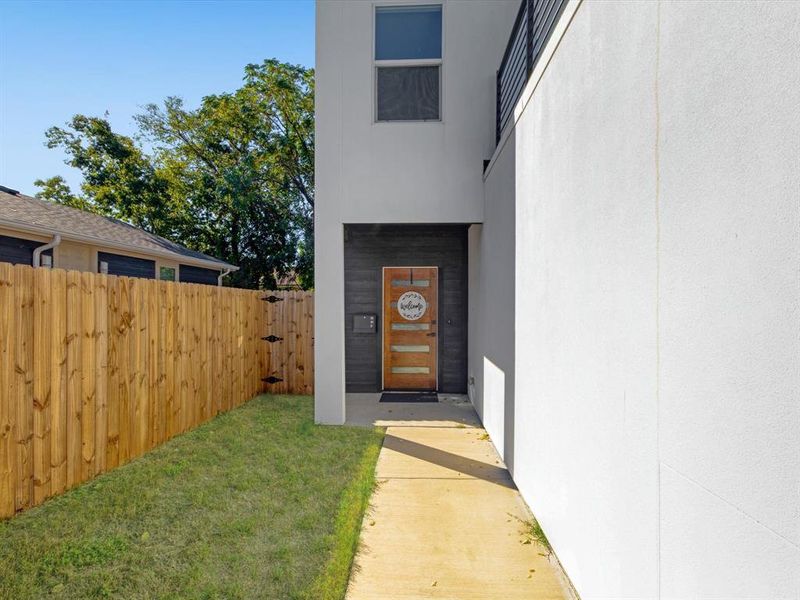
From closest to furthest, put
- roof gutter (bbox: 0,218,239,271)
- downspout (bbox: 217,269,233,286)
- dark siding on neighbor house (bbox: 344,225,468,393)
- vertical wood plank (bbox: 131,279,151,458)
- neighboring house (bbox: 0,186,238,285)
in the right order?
vertical wood plank (bbox: 131,279,151,458) → dark siding on neighbor house (bbox: 344,225,468,393) → roof gutter (bbox: 0,218,239,271) → neighboring house (bbox: 0,186,238,285) → downspout (bbox: 217,269,233,286)

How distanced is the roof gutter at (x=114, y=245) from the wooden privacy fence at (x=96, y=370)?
412 centimetres

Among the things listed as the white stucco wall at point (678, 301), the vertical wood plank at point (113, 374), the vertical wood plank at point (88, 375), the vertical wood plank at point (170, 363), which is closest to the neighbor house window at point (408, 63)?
the white stucco wall at point (678, 301)

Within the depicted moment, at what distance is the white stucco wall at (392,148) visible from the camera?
500 centimetres

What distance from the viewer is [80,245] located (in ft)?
28.6

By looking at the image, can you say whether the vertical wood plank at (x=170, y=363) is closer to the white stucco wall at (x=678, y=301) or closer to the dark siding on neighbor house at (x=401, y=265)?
the dark siding on neighbor house at (x=401, y=265)

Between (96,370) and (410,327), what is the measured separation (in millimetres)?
4382

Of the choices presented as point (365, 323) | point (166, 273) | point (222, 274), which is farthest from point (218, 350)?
point (222, 274)

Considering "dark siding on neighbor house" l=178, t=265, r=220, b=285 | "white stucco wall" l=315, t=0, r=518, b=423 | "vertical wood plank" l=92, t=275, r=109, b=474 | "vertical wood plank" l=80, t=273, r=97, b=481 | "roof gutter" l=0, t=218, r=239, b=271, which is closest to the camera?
"vertical wood plank" l=80, t=273, r=97, b=481

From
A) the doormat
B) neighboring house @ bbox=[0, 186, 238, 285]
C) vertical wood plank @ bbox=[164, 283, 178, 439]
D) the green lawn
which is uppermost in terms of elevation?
neighboring house @ bbox=[0, 186, 238, 285]

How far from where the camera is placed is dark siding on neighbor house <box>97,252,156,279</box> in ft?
30.7

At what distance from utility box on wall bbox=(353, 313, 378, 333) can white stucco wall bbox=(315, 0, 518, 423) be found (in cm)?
193

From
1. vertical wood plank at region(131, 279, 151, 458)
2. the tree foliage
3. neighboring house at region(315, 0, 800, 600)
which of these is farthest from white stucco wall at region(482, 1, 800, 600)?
the tree foliage

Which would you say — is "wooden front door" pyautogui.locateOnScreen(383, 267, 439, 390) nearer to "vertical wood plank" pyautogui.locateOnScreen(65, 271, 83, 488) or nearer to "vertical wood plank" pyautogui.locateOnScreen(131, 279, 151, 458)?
"vertical wood plank" pyautogui.locateOnScreen(131, 279, 151, 458)

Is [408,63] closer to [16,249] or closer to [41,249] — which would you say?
[41,249]
